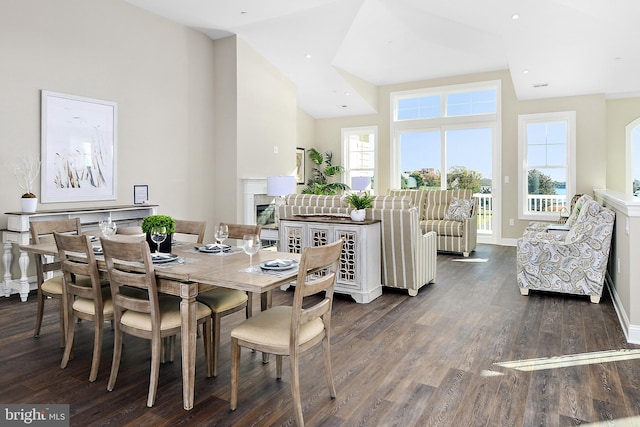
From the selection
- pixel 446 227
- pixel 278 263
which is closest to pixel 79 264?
A: pixel 278 263

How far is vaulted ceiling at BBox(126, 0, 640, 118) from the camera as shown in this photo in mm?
5047

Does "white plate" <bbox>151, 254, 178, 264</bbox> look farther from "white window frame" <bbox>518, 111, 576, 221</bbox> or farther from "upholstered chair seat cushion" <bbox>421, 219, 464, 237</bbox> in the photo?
"white window frame" <bbox>518, 111, 576, 221</bbox>

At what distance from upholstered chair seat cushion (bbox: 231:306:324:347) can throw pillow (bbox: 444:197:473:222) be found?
5300 mm

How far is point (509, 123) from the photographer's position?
314 inches

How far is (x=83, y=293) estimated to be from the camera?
261 cm

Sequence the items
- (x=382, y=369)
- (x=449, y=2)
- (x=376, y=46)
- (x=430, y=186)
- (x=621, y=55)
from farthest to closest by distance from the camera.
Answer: (x=430, y=186), (x=376, y=46), (x=621, y=55), (x=449, y=2), (x=382, y=369)

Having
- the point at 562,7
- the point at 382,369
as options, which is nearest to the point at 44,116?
the point at 382,369

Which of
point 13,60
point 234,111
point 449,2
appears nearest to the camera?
point 13,60

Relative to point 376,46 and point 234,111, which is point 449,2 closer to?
point 376,46

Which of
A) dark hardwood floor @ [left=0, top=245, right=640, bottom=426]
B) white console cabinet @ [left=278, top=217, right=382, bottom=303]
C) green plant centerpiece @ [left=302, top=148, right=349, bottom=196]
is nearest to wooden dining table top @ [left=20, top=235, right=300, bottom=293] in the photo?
dark hardwood floor @ [left=0, top=245, right=640, bottom=426]

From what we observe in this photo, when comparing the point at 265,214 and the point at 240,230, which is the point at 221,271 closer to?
the point at 240,230

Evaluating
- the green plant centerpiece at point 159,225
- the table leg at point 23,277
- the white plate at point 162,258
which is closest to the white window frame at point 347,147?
the table leg at point 23,277

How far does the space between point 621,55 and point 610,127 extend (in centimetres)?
246

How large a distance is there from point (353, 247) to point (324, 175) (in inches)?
234
